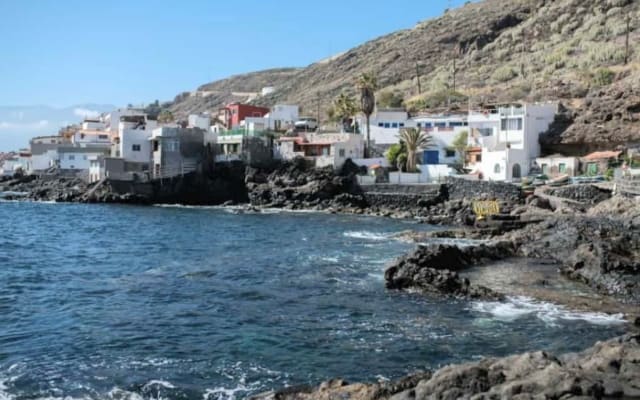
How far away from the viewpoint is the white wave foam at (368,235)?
47.8 meters

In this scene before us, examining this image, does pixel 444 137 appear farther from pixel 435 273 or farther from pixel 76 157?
pixel 76 157

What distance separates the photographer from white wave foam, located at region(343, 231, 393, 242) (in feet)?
157

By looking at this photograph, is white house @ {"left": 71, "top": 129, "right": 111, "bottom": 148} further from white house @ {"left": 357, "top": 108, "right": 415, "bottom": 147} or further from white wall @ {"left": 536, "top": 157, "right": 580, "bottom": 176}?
white wall @ {"left": 536, "top": 157, "right": 580, "bottom": 176}

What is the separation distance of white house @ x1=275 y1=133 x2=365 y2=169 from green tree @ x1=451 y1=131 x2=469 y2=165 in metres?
11.0

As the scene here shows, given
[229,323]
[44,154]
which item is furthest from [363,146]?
[44,154]

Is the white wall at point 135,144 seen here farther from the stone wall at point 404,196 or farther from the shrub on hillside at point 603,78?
the shrub on hillside at point 603,78

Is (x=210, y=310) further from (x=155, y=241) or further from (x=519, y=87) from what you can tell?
(x=519, y=87)

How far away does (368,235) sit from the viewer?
49.7m

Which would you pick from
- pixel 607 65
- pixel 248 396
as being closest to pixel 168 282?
pixel 248 396

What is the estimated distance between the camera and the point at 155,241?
4831cm

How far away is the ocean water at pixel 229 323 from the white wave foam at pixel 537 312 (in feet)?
0.24

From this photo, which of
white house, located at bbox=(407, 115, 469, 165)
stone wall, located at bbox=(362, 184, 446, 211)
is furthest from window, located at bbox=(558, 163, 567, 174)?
white house, located at bbox=(407, 115, 469, 165)

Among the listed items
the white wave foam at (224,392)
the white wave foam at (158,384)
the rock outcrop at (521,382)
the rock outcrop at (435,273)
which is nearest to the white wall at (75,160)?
the rock outcrop at (435,273)

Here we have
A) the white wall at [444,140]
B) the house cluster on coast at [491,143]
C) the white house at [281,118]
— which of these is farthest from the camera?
the white house at [281,118]
